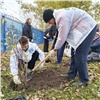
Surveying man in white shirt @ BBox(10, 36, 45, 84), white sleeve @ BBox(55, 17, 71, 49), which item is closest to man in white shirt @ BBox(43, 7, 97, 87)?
white sleeve @ BBox(55, 17, 71, 49)

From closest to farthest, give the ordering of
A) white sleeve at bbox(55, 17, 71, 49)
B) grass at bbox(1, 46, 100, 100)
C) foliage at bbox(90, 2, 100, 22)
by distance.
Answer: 1. white sleeve at bbox(55, 17, 71, 49)
2. grass at bbox(1, 46, 100, 100)
3. foliage at bbox(90, 2, 100, 22)

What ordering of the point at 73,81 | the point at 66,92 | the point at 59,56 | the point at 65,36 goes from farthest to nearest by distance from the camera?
the point at 59,56 < the point at 73,81 < the point at 66,92 < the point at 65,36

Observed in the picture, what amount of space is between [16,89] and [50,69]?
1.19 meters

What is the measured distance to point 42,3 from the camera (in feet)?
55.6

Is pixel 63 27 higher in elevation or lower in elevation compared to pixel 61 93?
higher

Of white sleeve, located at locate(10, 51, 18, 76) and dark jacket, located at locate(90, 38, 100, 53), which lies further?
dark jacket, located at locate(90, 38, 100, 53)

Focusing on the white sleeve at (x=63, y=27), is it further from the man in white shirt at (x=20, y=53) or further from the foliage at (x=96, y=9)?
the foliage at (x=96, y=9)

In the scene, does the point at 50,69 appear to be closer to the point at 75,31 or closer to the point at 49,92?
A: the point at 49,92

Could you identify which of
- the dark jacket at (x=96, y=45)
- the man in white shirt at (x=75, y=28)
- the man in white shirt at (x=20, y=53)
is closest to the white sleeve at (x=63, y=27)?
the man in white shirt at (x=75, y=28)

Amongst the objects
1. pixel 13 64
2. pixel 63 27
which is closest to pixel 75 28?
pixel 63 27

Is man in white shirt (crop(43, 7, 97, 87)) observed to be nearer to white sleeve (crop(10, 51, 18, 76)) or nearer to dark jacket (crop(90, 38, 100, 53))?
white sleeve (crop(10, 51, 18, 76))

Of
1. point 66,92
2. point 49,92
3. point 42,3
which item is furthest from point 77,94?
point 42,3

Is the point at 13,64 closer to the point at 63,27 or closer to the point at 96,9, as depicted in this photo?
the point at 63,27

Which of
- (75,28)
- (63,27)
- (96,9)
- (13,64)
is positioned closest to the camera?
(63,27)
